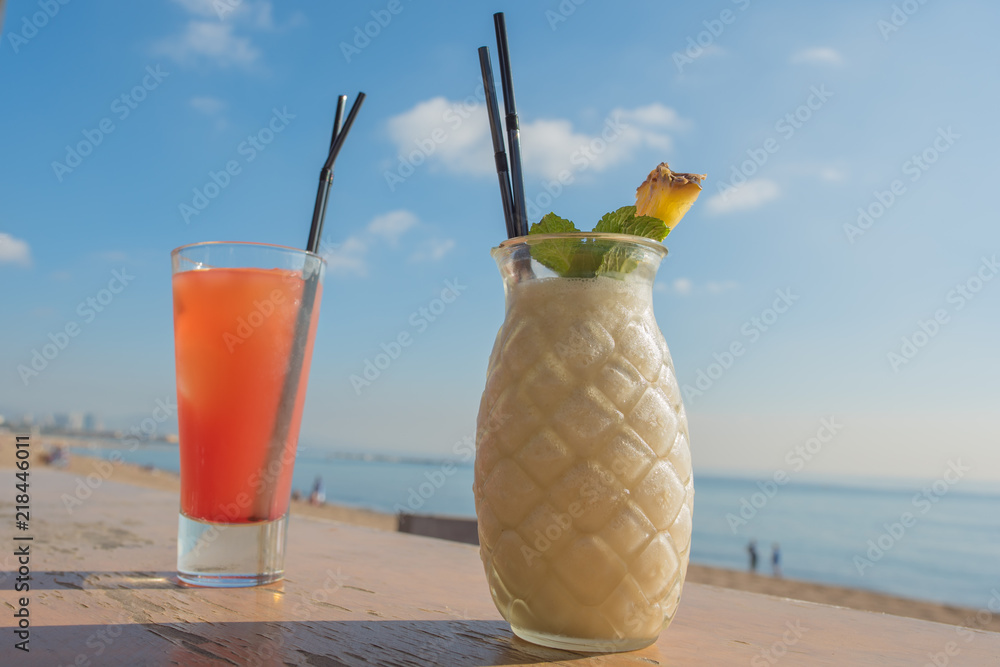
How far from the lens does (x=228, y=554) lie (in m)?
1.07

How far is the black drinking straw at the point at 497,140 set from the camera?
0.95 meters

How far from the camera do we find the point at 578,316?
2.70 feet

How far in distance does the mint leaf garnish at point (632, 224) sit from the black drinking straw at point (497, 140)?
0.14 meters

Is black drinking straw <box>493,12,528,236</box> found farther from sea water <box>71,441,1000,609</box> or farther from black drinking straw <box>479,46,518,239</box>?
sea water <box>71,441,1000,609</box>

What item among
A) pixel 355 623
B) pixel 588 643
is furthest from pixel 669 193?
pixel 355 623

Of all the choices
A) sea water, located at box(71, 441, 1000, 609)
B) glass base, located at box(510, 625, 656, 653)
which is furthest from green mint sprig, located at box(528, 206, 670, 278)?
sea water, located at box(71, 441, 1000, 609)

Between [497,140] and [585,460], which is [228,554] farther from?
[497,140]

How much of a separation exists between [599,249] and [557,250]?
0.05 meters

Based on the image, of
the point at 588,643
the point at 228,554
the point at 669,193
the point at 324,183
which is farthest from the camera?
the point at 324,183

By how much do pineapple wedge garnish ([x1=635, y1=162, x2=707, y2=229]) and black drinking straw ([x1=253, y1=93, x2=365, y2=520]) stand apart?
24.4 inches

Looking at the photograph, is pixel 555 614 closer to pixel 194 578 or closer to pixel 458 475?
pixel 194 578

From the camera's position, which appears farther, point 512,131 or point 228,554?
point 228,554

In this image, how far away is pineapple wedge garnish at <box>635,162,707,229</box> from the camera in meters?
0.87

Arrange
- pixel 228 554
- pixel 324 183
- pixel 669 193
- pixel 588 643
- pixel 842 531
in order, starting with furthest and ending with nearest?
pixel 842 531 → pixel 324 183 → pixel 228 554 → pixel 669 193 → pixel 588 643
